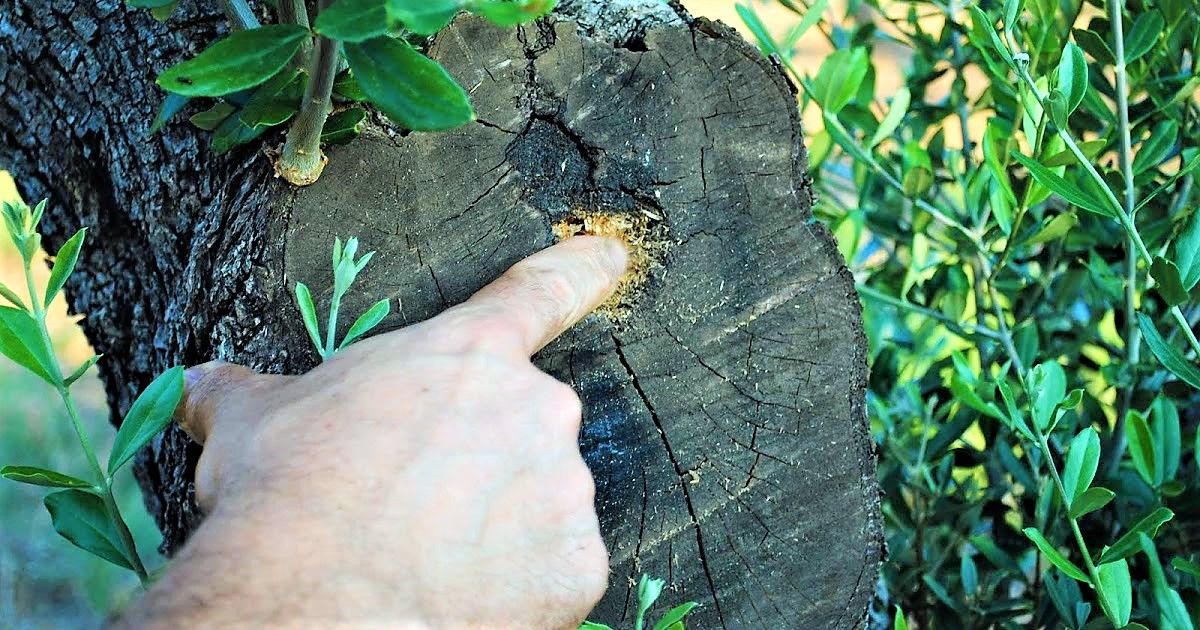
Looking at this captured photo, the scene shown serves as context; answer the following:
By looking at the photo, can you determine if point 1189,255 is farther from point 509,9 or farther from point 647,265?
point 509,9

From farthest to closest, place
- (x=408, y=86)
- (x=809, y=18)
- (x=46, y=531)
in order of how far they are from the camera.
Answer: (x=46, y=531)
(x=809, y=18)
(x=408, y=86)

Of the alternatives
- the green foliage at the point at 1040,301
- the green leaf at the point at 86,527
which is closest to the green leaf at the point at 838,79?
the green foliage at the point at 1040,301

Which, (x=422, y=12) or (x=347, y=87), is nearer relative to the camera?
(x=422, y=12)

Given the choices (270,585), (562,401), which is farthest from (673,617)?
(270,585)

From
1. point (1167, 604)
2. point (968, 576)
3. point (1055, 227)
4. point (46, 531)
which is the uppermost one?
point (1055, 227)

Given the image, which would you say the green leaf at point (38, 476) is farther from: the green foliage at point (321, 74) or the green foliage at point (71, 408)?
the green foliage at point (321, 74)

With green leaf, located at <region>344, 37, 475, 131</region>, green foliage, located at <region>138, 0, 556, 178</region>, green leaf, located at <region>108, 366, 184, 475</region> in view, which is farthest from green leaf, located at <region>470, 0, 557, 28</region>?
green leaf, located at <region>108, 366, 184, 475</region>

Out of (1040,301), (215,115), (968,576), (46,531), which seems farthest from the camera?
(46,531)
